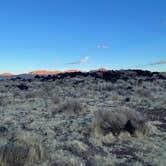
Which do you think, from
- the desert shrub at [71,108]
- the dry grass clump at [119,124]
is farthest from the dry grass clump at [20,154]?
the desert shrub at [71,108]

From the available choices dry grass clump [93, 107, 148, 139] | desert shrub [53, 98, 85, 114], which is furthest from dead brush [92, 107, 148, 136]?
desert shrub [53, 98, 85, 114]

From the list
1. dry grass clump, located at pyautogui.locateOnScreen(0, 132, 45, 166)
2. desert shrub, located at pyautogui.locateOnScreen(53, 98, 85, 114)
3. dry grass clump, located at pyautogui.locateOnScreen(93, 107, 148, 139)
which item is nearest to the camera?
dry grass clump, located at pyautogui.locateOnScreen(0, 132, 45, 166)

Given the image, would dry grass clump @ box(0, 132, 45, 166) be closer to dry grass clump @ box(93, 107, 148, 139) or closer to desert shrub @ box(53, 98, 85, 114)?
dry grass clump @ box(93, 107, 148, 139)

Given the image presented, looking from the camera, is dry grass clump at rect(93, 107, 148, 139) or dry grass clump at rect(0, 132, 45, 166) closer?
dry grass clump at rect(0, 132, 45, 166)

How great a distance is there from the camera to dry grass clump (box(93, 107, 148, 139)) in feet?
38.9

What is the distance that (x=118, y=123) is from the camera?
12.1 metres

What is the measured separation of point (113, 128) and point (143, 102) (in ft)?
35.0

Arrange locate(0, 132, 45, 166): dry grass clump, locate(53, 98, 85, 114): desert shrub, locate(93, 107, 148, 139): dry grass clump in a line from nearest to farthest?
1. locate(0, 132, 45, 166): dry grass clump
2. locate(93, 107, 148, 139): dry grass clump
3. locate(53, 98, 85, 114): desert shrub

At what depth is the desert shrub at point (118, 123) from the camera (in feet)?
39.0

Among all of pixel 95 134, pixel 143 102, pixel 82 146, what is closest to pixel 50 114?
pixel 95 134

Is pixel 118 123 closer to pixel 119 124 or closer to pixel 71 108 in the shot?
pixel 119 124

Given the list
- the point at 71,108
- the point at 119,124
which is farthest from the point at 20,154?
the point at 71,108

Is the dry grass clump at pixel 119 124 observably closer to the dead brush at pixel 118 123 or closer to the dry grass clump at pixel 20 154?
the dead brush at pixel 118 123

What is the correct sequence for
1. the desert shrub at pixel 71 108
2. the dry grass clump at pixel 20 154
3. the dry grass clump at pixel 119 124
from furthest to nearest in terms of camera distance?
the desert shrub at pixel 71 108, the dry grass clump at pixel 119 124, the dry grass clump at pixel 20 154
